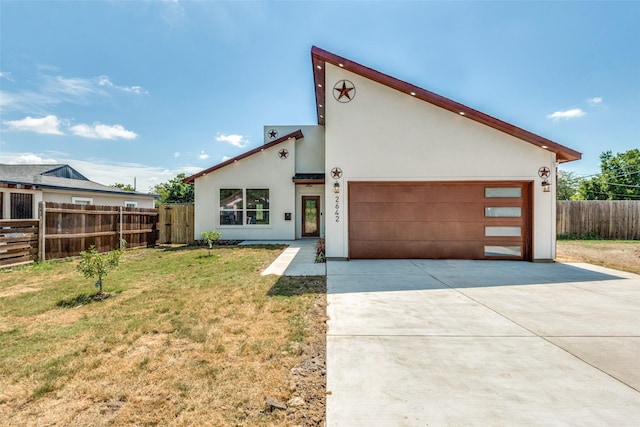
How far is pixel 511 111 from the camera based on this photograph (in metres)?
14.4

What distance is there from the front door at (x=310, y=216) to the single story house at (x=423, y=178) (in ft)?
18.1

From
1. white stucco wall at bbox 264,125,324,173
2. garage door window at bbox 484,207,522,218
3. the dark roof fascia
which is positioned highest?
white stucco wall at bbox 264,125,324,173

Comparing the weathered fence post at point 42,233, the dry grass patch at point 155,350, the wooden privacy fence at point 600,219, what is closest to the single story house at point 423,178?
the dry grass patch at point 155,350

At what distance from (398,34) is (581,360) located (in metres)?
10.1

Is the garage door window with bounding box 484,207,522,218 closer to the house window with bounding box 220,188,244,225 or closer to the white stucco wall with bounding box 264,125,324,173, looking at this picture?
the white stucco wall with bounding box 264,125,324,173

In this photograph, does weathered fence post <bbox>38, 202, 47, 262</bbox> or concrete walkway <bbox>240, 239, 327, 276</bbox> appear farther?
weathered fence post <bbox>38, 202, 47, 262</bbox>

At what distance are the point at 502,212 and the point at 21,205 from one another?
1861cm

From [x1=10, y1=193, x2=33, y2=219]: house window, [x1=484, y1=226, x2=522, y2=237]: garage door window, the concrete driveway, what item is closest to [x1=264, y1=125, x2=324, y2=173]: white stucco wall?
[x1=484, y1=226, x2=522, y2=237]: garage door window

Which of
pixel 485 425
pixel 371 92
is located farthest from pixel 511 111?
pixel 485 425

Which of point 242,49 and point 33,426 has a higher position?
point 242,49

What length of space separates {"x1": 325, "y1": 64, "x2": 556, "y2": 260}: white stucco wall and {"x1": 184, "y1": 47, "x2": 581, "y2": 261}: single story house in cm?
3

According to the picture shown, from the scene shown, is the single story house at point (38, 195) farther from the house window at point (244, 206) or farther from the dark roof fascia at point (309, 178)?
the dark roof fascia at point (309, 178)

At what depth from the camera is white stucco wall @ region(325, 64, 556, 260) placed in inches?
320

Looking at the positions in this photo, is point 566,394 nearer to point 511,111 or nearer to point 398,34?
point 398,34
